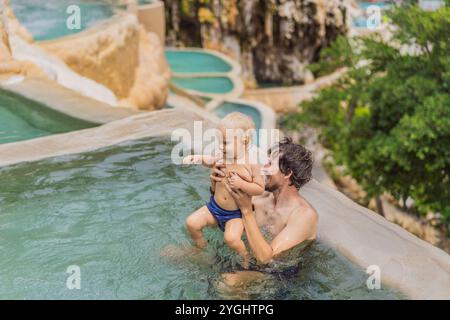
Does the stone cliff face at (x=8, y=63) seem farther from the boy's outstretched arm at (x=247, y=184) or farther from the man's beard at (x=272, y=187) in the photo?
the boy's outstretched arm at (x=247, y=184)

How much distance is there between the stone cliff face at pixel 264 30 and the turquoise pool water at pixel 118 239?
18.7 m

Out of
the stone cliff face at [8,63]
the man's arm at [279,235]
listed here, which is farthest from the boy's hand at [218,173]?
the stone cliff face at [8,63]

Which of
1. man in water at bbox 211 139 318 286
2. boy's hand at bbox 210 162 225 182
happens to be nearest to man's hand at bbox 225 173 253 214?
man in water at bbox 211 139 318 286

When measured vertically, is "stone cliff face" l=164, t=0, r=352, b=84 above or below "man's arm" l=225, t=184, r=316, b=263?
below

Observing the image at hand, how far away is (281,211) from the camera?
3.22m

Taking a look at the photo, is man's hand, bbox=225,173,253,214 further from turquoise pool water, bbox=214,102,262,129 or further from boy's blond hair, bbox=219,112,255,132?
turquoise pool water, bbox=214,102,262,129

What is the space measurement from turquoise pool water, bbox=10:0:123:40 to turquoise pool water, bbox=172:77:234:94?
492cm

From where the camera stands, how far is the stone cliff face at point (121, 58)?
916cm

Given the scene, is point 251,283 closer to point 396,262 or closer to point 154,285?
point 154,285

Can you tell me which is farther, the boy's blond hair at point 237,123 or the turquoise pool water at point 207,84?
the turquoise pool water at point 207,84

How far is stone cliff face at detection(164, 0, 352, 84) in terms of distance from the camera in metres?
22.5

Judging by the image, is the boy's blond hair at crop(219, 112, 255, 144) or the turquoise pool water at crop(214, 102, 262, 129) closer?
the boy's blond hair at crop(219, 112, 255, 144)

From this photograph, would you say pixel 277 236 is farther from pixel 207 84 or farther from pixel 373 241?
pixel 207 84

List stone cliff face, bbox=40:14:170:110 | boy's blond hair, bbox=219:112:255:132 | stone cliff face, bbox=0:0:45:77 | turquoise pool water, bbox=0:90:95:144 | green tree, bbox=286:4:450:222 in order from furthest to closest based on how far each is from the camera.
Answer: stone cliff face, bbox=40:14:170:110
green tree, bbox=286:4:450:222
stone cliff face, bbox=0:0:45:77
turquoise pool water, bbox=0:90:95:144
boy's blond hair, bbox=219:112:255:132
